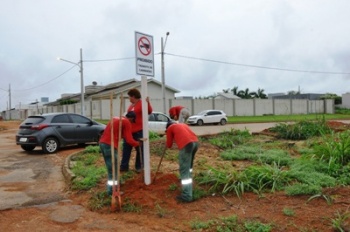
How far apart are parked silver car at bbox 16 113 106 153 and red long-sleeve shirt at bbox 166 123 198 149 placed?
8203mm

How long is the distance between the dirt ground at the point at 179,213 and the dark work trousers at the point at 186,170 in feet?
0.60

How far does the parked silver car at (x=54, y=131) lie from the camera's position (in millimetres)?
12938

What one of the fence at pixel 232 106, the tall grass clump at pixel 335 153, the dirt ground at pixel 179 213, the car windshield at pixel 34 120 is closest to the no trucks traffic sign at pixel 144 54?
the dirt ground at pixel 179 213

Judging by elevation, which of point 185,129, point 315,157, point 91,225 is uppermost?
point 185,129

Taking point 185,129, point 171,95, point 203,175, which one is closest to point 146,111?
point 185,129

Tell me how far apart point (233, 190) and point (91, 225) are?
2.34 meters

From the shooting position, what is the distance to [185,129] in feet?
19.7

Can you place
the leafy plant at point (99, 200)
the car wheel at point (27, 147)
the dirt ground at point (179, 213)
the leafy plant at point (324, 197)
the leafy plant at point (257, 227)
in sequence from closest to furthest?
the leafy plant at point (257, 227) → the dirt ground at point (179, 213) → the leafy plant at point (324, 197) → the leafy plant at point (99, 200) → the car wheel at point (27, 147)

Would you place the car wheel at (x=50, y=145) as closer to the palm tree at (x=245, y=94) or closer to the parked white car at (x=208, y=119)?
the parked white car at (x=208, y=119)

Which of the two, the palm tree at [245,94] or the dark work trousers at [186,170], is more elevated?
the palm tree at [245,94]

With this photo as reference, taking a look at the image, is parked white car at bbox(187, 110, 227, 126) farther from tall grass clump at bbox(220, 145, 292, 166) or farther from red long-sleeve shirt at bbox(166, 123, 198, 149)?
red long-sleeve shirt at bbox(166, 123, 198, 149)

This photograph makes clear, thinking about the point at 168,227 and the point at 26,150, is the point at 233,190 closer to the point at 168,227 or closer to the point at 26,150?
the point at 168,227

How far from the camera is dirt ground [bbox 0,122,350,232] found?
484cm

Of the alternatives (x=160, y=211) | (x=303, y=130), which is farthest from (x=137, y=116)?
(x=303, y=130)
